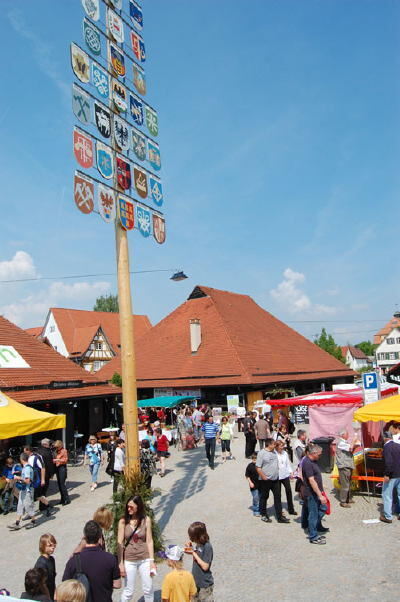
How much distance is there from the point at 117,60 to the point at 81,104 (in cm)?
218

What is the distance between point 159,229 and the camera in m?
11.0

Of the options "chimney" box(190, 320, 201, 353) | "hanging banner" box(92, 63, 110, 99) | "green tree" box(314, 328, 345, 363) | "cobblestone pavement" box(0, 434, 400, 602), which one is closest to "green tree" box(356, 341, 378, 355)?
"green tree" box(314, 328, 345, 363)

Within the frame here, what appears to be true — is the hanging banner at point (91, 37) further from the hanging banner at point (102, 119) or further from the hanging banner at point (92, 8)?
the hanging banner at point (102, 119)

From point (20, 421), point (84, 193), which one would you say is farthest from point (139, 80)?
point (20, 421)

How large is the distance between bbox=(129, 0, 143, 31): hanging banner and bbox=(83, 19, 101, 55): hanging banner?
1.84 metres

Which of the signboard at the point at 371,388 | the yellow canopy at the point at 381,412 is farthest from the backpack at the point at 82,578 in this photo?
the signboard at the point at 371,388

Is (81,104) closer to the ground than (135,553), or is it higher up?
higher up

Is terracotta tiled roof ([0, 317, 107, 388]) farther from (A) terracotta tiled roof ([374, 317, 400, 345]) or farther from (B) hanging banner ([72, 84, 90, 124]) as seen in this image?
(A) terracotta tiled roof ([374, 317, 400, 345])

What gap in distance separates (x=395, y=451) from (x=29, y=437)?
13.2 metres

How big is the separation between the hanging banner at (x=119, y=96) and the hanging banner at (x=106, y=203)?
6.68 ft

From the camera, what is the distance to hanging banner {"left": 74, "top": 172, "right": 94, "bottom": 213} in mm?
8508

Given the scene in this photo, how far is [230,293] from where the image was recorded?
136ft

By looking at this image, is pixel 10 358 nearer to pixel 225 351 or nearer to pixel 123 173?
pixel 123 173

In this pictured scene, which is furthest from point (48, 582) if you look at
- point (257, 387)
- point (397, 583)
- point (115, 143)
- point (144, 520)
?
point (257, 387)
